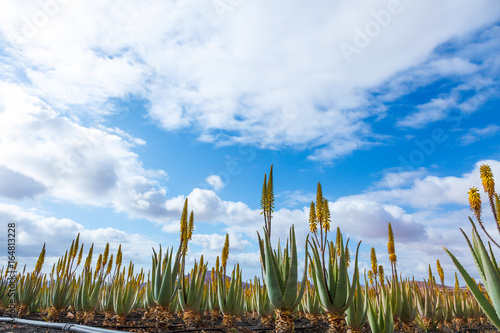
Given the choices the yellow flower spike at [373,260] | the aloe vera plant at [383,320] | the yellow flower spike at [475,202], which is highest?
the yellow flower spike at [475,202]

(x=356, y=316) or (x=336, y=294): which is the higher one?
(x=336, y=294)

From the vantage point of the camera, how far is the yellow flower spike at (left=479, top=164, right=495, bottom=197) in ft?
17.5

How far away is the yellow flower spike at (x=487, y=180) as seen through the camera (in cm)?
534

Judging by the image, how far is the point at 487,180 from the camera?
5367mm

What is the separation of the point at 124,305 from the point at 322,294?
5.37m

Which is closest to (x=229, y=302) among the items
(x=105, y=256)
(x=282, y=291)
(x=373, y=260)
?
(x=282, y=291)

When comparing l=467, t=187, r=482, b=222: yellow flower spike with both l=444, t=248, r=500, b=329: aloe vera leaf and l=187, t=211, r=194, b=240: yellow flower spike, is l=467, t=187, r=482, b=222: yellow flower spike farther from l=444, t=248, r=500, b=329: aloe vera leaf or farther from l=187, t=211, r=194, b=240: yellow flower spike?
l=187, t=211, r=194, b=240: yellow flower spike

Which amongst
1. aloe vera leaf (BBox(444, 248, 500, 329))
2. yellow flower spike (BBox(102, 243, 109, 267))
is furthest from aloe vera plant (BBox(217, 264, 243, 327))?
yellow flower spike (BBox(102, 243, 109, 267))

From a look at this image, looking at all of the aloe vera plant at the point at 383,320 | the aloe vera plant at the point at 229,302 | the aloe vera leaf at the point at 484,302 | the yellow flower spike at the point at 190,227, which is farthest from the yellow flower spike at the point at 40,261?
the aloe vera leaf at the point at 484,302

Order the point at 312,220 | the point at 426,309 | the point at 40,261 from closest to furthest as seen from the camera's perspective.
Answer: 1. the point at 426,309
2. the point at 312,220
3. the point at 40,261

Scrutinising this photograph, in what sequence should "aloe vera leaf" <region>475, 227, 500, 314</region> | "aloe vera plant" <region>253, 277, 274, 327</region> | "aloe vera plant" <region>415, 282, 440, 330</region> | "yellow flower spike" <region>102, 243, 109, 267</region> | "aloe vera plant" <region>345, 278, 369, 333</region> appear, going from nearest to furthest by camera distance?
1. "aloe vera leaf" <region>475, 227, 500, 314</region>
2. "aloe vera plant" <region>345, 278, 369, 333</region>
3. "aloe vera plant" <region>253, 277, 274, 327</region>
4. "aloe vera plant" <region>415, 282, 440, 330</region>
5. "yellow flower spike" <region>102, 243, 109, 267</region>

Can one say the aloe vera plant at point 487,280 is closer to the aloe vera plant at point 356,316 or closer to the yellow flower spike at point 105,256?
the aloe vera plant at point 356,316

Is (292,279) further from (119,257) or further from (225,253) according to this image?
(119,257)

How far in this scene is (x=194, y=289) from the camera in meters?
6.47
